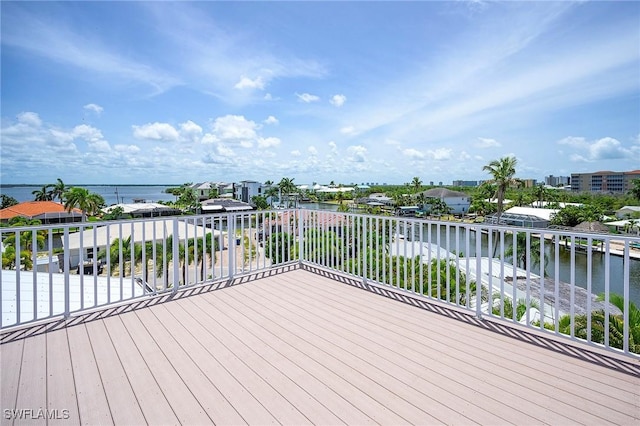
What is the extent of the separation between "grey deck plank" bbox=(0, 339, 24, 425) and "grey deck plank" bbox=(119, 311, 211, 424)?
2.11ft

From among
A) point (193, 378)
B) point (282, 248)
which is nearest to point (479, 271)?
point (193, 378)

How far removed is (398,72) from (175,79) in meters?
9.84

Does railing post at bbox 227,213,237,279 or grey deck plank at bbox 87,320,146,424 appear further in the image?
railing post at bbox 227,213,237,279

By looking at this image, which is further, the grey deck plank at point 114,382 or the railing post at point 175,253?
the railing post at point 175,253

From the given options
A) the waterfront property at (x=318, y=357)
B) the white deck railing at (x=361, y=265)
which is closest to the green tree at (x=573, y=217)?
the white deck railing at (x=361, y=265)

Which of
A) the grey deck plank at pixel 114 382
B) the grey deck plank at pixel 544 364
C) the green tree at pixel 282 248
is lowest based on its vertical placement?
the grey deck plank at pixel 544 364

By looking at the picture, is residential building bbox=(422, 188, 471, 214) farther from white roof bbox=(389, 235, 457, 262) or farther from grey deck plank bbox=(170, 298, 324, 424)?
grey deck plank bbox=(170, 298, 324, 424)

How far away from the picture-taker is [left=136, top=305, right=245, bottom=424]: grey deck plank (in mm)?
1587

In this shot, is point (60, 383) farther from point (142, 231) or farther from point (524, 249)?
point (524, 249)

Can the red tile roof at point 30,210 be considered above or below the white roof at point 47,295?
above

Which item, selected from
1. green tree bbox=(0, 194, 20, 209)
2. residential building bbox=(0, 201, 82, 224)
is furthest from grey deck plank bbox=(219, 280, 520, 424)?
green tree bbox=(0, 194, 20, 209)

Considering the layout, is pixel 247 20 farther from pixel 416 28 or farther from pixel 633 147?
pixel 633 147

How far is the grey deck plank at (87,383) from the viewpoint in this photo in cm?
158

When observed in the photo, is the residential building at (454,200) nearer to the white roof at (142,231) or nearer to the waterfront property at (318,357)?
the white roof at (142,231)
